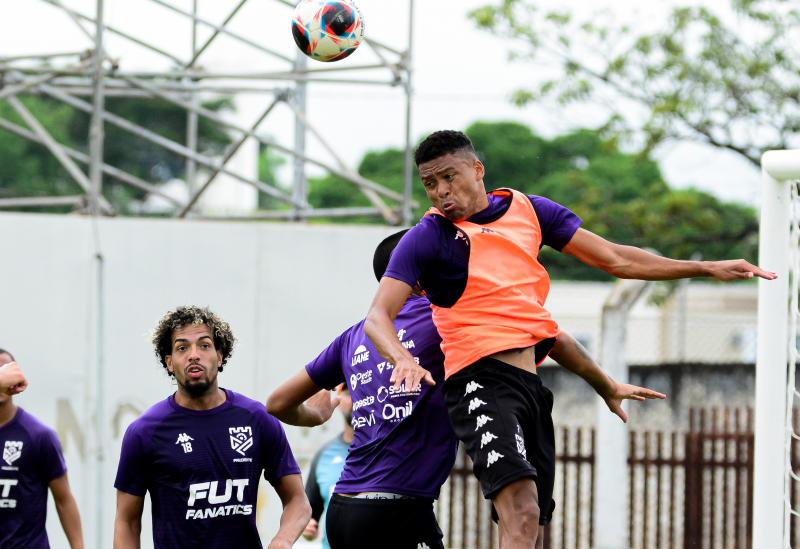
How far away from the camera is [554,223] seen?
5062 millimetres

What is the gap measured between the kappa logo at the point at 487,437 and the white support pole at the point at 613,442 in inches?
241

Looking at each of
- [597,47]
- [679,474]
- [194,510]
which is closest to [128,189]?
[597,47]

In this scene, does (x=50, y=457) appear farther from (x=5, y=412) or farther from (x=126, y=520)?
(x=126, y=520)

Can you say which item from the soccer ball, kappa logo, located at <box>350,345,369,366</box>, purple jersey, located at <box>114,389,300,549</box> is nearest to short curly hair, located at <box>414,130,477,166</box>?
kappa logo, located at <box>350,345,369,366</box>

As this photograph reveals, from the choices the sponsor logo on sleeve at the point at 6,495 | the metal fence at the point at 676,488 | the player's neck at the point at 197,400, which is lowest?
the metal fence at the point at 676,488

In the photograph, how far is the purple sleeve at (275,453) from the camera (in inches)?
213

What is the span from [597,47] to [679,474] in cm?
622

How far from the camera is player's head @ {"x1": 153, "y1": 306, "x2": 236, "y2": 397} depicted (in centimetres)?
529

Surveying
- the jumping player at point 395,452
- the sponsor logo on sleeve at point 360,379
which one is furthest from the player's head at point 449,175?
the sponsor logo on sleeve at point 360,379

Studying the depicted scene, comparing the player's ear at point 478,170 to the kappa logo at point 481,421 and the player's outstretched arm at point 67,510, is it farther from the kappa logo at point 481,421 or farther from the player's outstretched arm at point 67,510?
the player's outstretched arm at point 67,510

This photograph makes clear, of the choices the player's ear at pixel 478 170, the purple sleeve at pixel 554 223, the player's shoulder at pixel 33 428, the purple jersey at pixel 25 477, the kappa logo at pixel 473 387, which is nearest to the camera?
the kappa logo at pixel 473 387

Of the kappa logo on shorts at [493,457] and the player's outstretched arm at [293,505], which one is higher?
the kappa logo on shorts at [493,457]

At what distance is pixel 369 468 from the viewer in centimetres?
491

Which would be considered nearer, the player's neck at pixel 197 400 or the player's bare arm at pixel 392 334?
the player's bare arm at pixel 392 334
